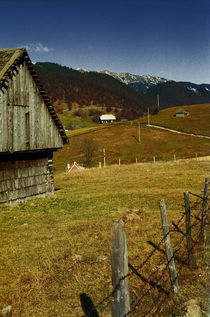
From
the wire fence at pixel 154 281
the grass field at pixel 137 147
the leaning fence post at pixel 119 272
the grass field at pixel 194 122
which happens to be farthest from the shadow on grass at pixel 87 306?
the grass field at pixel 194 122

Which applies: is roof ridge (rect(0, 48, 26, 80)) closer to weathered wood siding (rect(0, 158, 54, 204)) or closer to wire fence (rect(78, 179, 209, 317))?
weathered wood siding (rect(0, 158, 54, 204))

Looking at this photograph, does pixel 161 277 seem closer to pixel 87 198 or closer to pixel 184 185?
pixel 87 198

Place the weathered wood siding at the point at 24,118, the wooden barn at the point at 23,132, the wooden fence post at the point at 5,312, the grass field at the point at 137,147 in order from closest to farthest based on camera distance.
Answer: the wooden fence post at the point at 5,312, the weathered wood siding at the point at 24,118, the wooden barn at the point at 23,132, the grass field at the point at 137,147

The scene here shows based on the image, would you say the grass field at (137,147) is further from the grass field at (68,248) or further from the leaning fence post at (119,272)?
the leaning fence post at (119,272)

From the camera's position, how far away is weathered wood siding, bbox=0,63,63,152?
1593 cm

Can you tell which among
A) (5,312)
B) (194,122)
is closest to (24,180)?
(5,312)

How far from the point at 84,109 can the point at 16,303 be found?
19565cm

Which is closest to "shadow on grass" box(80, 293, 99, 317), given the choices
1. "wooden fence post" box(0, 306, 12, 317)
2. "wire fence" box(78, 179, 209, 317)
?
"wire fence" box(78, 179, 209, 317)

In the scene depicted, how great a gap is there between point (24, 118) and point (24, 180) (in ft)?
12.7

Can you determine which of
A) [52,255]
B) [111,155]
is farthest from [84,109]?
[52,255]

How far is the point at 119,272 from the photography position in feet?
12.0

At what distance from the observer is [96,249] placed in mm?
9469

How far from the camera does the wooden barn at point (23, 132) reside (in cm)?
1608

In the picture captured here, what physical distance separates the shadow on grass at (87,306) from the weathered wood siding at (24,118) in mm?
10907
